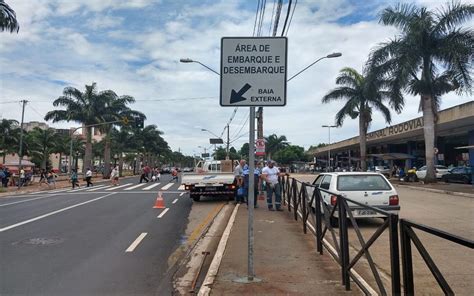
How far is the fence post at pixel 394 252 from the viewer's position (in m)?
4.34

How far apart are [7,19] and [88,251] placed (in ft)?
59.9

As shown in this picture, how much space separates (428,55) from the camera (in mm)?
29234

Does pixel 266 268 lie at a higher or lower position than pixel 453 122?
lower

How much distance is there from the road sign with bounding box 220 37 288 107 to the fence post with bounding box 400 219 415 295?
2563 millimetres

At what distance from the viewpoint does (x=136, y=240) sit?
10.0m

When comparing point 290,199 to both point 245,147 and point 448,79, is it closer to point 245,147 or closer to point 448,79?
point 448,79

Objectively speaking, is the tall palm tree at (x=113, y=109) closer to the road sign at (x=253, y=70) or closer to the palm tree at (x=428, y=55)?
the palm tree at (x=428, y=55)

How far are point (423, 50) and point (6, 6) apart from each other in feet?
78.8

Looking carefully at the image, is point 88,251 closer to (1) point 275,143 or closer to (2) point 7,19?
(2) point 7,19

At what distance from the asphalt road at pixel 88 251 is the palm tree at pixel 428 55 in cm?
2015

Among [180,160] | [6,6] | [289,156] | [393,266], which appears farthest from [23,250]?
[180,160]

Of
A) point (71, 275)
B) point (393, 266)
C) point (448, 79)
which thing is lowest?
point (71, 275)

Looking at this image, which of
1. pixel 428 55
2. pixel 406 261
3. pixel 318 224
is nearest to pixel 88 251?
pixel 318 224

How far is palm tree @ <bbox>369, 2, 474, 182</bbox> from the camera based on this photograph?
27.3 m
